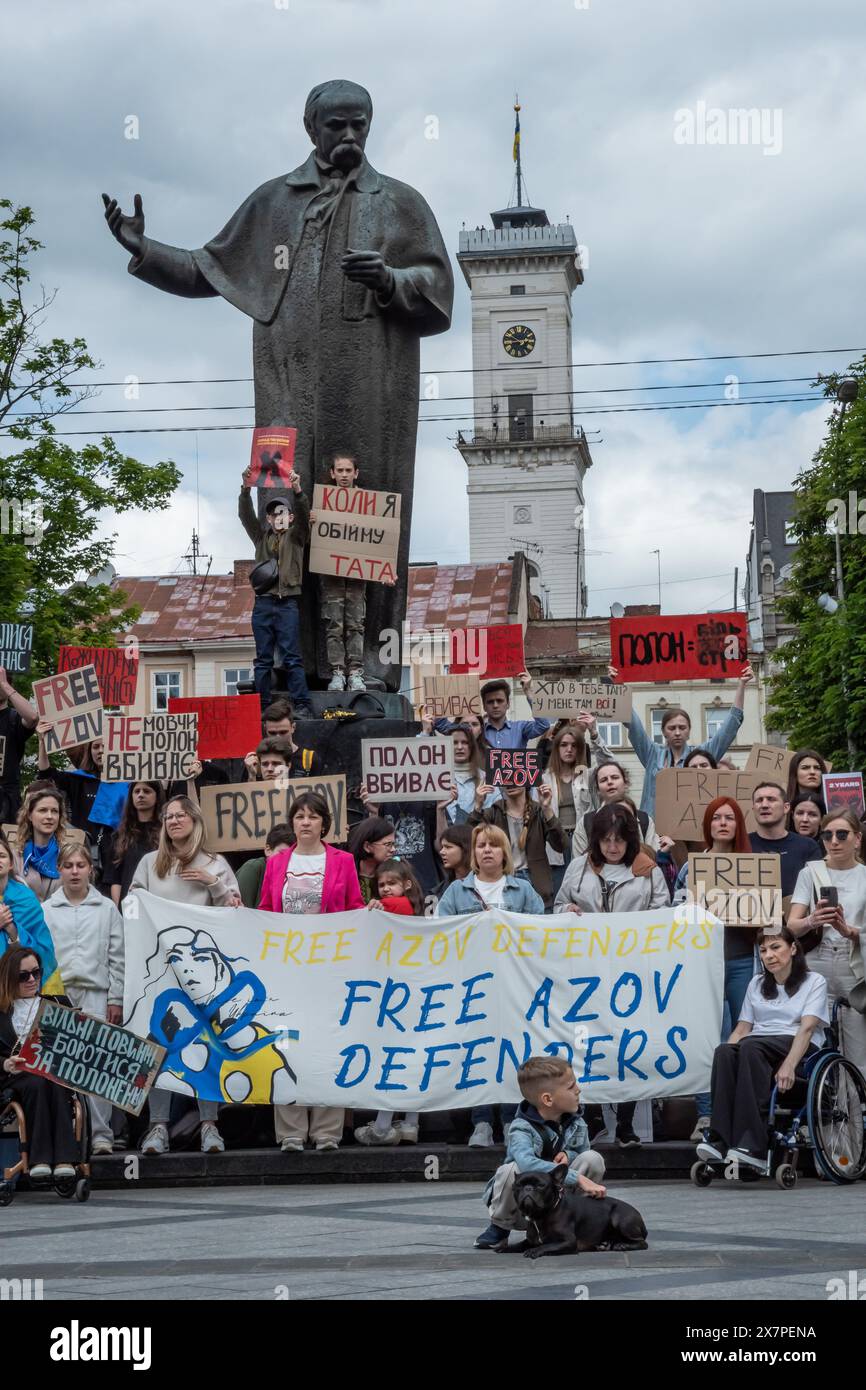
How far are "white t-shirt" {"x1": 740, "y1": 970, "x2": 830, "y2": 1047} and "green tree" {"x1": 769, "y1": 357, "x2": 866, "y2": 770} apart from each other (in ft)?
98.8

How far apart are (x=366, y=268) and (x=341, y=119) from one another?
148cm

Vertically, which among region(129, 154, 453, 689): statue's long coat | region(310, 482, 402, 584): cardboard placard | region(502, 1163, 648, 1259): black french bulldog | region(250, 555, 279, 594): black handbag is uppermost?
region(129, 154, 453, 689): statue's long coat

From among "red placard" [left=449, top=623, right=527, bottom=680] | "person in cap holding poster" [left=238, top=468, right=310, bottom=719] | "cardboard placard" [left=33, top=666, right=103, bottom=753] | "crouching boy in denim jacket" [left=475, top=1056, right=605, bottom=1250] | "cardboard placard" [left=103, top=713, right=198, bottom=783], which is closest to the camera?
"crouching boy in denim jacket" [left=475, top=1056, right=605, bottom=1250]

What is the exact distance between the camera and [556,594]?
341 feet

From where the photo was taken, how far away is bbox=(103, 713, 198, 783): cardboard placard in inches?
529

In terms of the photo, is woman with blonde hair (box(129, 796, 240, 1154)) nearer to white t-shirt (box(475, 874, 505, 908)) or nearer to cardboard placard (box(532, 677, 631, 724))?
white t-shirt (box(475, 874, 505, 908))

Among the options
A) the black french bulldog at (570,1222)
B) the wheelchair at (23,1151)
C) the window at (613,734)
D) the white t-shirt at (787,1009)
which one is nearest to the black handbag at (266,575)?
the wheelchair at (23,1151)

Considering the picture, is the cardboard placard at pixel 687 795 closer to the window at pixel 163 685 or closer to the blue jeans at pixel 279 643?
the blue jeans at pixel 279 643

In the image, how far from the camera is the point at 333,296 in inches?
640

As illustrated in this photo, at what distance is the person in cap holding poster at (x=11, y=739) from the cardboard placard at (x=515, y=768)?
3.36 m

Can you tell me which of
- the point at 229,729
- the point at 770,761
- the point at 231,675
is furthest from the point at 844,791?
the point at 231,675

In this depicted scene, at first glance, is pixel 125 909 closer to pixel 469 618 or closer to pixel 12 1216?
pixel 12 1216

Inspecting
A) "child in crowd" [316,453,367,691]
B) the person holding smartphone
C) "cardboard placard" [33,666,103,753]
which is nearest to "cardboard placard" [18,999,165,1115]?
the person holding smartphone
